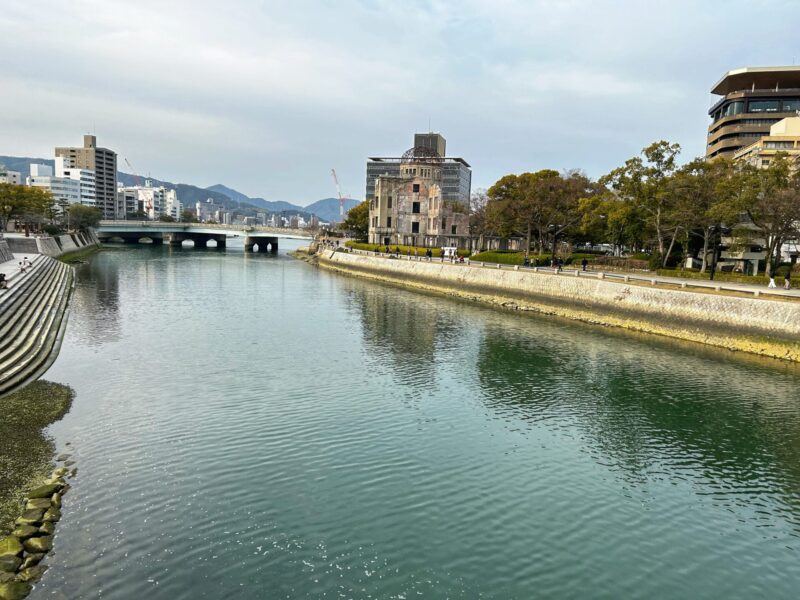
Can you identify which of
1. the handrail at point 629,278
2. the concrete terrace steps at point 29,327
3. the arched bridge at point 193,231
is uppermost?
the arched bridge at point 193,231

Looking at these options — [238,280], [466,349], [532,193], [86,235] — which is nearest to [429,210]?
[532,193]

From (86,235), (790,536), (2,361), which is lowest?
(790,536)

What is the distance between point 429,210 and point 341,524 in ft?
316

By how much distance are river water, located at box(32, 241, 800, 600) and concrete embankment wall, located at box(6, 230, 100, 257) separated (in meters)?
48.8

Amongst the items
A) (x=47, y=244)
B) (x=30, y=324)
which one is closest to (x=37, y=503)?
(x=30, y=324)

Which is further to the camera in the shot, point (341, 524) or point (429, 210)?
point (429, 210)

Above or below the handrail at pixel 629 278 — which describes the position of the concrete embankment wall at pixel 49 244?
above

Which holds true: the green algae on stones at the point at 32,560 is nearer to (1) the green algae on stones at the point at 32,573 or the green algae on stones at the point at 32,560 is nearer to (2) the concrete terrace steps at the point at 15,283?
(1) the green algae on stones at the point at 32,573

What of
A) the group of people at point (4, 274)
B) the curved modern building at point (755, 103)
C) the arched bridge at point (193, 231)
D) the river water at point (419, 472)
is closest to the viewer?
the river water at point (419, 472)

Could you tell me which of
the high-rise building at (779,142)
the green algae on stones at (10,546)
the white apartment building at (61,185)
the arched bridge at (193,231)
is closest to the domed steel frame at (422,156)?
the arched bridge at (193,231)

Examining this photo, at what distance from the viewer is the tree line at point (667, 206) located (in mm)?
A: 46344

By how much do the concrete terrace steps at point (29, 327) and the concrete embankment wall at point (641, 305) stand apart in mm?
41829

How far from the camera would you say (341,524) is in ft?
47.9

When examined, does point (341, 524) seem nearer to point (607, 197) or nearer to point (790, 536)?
point (790, 536)
